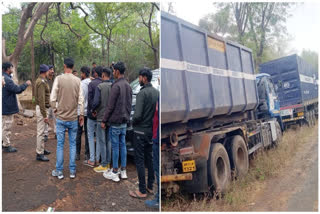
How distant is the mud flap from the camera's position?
349cm

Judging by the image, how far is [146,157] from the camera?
3.32 meters

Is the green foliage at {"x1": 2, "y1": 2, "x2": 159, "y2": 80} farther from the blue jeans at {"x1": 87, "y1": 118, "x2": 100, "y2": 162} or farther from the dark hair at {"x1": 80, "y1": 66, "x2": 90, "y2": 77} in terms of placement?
the blue jeans at {"x1": 87, "y1": 118, "x2": 100, "y2": 162}

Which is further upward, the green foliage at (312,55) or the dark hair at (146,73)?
the green foliage at (312,55)

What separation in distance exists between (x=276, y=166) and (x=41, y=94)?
13.3 feet

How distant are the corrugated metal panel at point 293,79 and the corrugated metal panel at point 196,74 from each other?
4.88 meters

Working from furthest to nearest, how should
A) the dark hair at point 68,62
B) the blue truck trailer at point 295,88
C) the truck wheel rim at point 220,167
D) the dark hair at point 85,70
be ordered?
the blue truck trailer at point 295,88, the dark hair at point 85,70, the truck wheel rim at point 220,167, the dark hair at point 68,62

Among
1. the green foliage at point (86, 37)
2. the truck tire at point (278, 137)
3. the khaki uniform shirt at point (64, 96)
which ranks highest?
the green foliage at point (86, 37)

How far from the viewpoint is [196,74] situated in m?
3.50

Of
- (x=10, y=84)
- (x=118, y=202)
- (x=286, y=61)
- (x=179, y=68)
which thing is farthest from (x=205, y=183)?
(x=286, y=61)

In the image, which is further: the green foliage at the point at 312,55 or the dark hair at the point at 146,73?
the green foliage at the point at 312,55

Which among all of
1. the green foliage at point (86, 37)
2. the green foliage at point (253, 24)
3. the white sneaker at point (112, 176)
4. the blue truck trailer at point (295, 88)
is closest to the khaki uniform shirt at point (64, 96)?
the green foliage at point (86, 37)

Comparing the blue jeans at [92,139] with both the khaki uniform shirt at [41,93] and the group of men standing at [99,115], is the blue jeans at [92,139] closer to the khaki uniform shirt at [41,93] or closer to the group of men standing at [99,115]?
the group of men standing at [99,115]

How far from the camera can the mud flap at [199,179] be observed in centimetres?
349

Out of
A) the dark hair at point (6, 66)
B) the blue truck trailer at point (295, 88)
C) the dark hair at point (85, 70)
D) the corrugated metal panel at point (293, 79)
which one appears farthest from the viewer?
the corrugated metal panel at point (293, 79)
